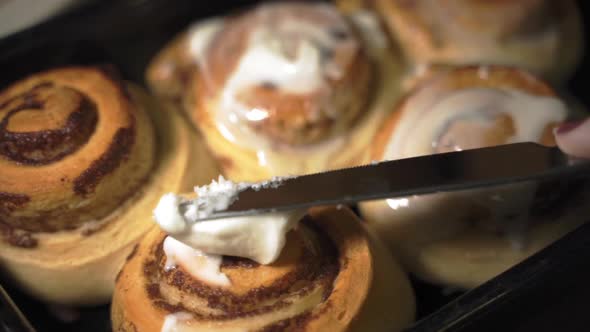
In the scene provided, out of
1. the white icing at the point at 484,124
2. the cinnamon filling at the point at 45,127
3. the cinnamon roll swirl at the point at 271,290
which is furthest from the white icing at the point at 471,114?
the cinnamon filling at the point at 45,127

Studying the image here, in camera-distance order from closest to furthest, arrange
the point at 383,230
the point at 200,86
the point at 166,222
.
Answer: the point at 166,222 < the point at 383,230 < the point at 200,86

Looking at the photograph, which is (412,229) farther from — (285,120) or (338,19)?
(338,19)

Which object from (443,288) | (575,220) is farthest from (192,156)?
(575,220)

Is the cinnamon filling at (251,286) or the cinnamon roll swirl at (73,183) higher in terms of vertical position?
the cinnamon roll swirl at (73,183)

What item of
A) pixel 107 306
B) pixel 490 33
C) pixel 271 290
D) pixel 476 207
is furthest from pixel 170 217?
pixel 490 33

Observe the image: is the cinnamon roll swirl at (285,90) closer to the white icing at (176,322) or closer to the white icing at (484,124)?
the white icing at (484,124)

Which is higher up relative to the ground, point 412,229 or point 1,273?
point 1,273

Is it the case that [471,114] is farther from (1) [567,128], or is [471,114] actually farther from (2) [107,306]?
(2) [107,306]
